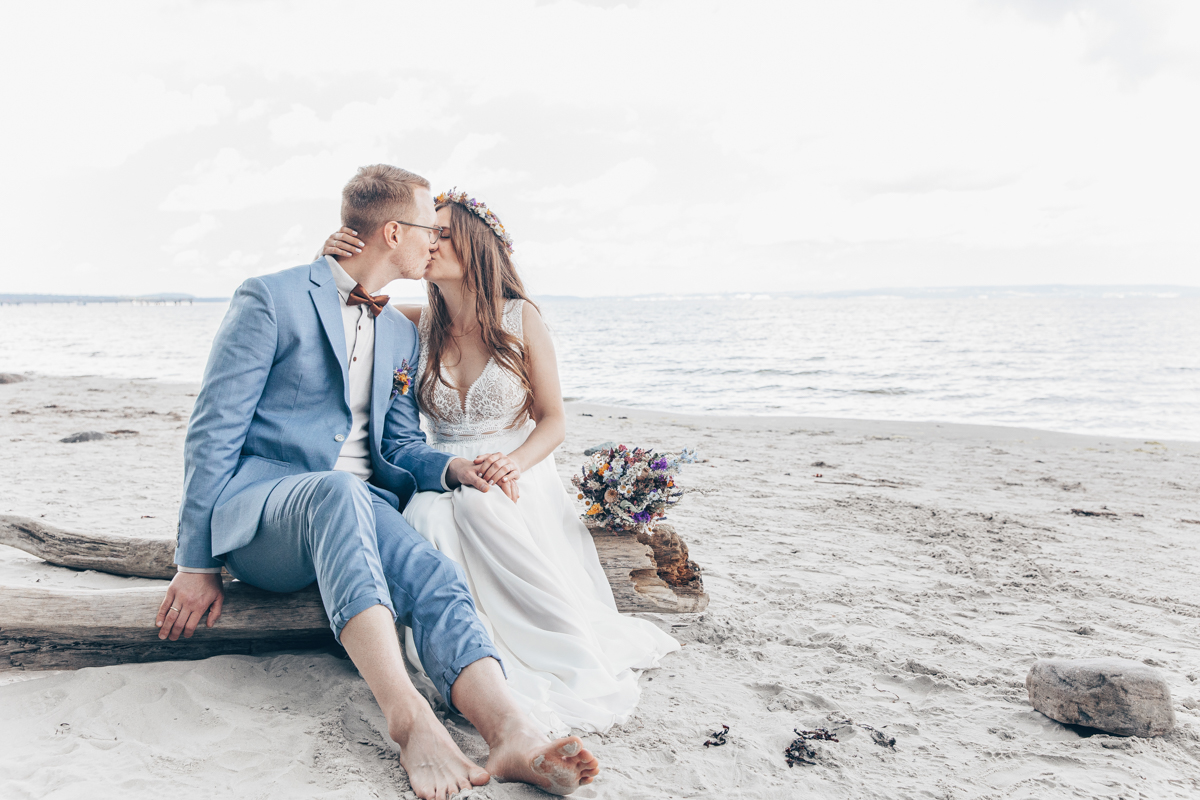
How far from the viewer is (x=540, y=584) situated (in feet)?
10.3

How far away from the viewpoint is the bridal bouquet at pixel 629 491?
3.62 m

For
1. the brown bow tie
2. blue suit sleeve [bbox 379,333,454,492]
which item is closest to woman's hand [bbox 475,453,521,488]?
blue suit sleeve [bbox 379,333,454,492]

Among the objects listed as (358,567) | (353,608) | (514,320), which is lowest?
(353,608)

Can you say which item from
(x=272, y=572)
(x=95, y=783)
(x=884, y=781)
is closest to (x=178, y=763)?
(x=95, y=783)

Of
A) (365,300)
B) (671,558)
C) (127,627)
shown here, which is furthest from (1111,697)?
(127,627)

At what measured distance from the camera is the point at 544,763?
7.00 ft

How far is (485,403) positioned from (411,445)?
457mm

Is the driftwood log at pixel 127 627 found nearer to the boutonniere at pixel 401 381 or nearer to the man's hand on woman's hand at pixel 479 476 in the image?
the man's hand on woman's hand at pixel 479 476

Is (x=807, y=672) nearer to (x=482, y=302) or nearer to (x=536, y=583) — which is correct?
Result: (x=536, y=583)

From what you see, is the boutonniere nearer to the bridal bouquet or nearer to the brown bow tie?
the brown bow tie

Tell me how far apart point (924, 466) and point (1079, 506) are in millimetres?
2004

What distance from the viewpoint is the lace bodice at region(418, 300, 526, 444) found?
3703 mm

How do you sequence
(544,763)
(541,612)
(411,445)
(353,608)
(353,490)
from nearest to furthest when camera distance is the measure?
(544,763) → (353,608) → (353,490) → (541,612) → (411,445)

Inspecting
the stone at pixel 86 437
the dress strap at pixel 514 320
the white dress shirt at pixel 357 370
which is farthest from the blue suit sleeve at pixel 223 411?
the stone at pixel 86 437
